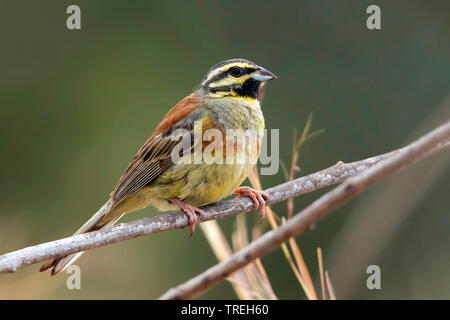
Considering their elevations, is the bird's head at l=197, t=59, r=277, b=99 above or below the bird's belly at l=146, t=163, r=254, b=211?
above

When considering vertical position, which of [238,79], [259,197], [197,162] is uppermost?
[238,79]

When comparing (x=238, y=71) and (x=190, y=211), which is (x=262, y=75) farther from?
(x=190, y=211)

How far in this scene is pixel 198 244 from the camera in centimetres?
570

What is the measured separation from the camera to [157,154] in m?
3.89

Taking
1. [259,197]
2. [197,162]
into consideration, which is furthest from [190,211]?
[259,197]

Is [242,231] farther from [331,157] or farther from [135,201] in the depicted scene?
[331,157]

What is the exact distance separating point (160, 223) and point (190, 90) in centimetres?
337

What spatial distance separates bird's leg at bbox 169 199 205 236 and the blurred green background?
52.6 inches

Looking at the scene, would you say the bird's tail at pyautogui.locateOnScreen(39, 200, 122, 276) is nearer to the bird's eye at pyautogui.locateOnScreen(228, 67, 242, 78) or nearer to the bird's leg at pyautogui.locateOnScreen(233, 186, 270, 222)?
the bird's leg at pyautogui.locateOnScreen(233, 186, 270, 222)

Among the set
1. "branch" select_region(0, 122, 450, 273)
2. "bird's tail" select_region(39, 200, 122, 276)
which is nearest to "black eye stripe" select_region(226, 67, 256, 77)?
"branch" select_region(0, 122, 450, 273)

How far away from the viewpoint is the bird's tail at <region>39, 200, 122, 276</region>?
11.2 feet

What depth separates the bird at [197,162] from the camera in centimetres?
361

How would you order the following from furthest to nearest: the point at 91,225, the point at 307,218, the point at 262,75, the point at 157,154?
the point at 262,75 → the point at 157,154 → the point at 91,225 → the point at 307,218

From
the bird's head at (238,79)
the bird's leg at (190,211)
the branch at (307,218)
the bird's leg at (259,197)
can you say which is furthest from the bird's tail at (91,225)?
the branch at (307,218)
